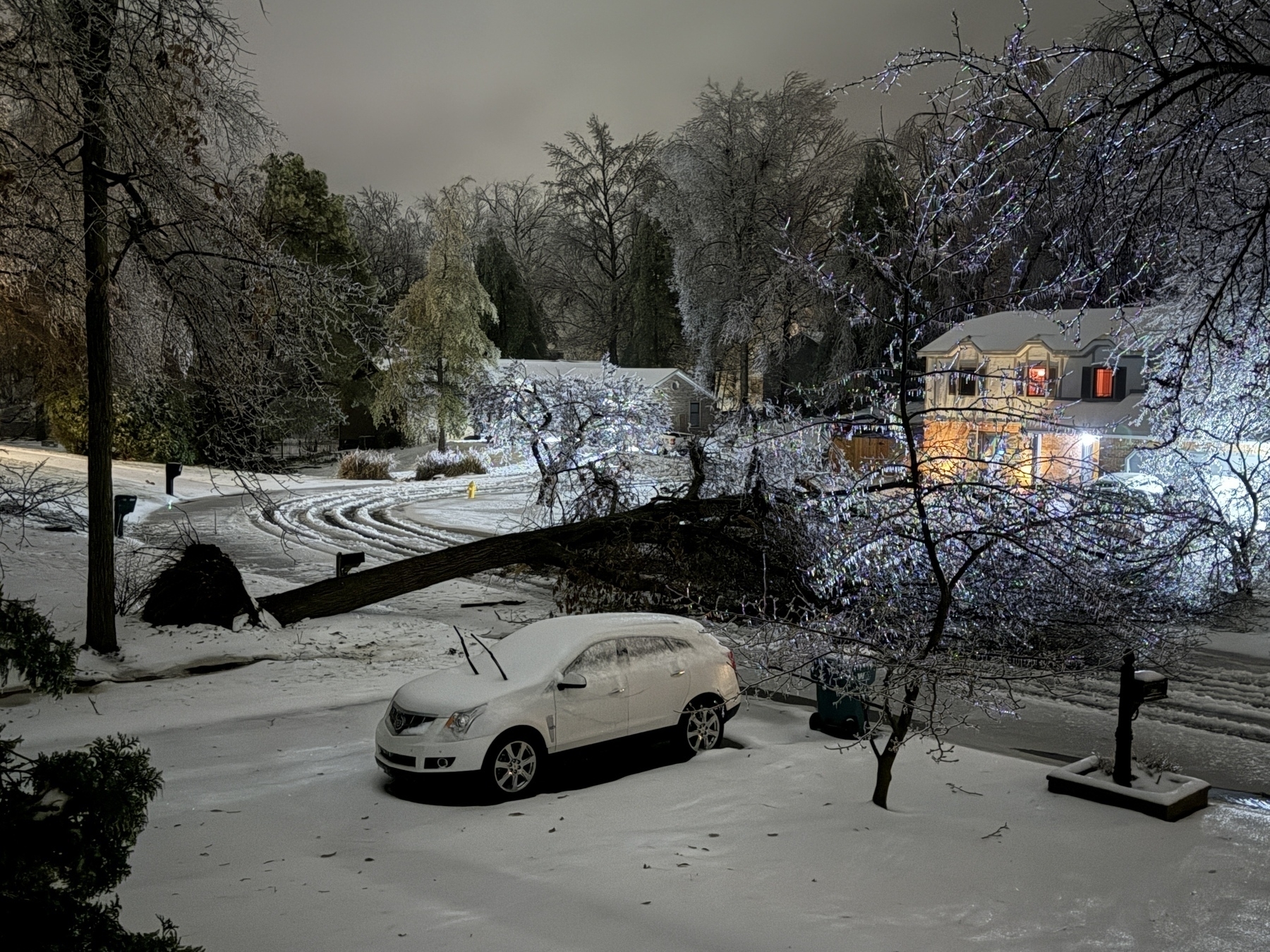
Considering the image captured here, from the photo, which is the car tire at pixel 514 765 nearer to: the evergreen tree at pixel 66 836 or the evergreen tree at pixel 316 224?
the evergreen tree at pixel 66 836

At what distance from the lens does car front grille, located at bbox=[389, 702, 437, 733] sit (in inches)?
338

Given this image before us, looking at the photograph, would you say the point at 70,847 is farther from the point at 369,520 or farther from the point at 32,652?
the point at 369,520

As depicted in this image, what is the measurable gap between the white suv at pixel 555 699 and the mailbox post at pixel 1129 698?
12.2ft

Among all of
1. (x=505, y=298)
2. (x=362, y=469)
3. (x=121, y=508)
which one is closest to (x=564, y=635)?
(x=121, y=508)

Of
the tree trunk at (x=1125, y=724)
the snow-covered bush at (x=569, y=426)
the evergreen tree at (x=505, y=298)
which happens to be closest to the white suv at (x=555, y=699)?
the tree trunk at (x=1125, y=724)

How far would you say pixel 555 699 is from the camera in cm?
890

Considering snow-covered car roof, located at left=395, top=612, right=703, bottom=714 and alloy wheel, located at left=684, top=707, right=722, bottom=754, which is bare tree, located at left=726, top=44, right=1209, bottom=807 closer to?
alloy wheel, located at left=684, top=707, right=722, bottom=754

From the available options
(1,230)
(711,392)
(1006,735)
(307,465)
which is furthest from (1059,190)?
(711,392)

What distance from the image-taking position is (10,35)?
9586 millimetres

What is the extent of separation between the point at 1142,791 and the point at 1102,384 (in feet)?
76.9

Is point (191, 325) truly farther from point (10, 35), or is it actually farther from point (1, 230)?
point (10, 35)

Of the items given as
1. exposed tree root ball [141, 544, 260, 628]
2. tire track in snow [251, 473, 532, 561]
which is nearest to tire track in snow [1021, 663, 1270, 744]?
exposed tree root ball [141, 544, 260, 628]

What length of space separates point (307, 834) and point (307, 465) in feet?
131

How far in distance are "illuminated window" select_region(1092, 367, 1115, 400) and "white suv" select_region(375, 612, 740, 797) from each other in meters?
22.7
